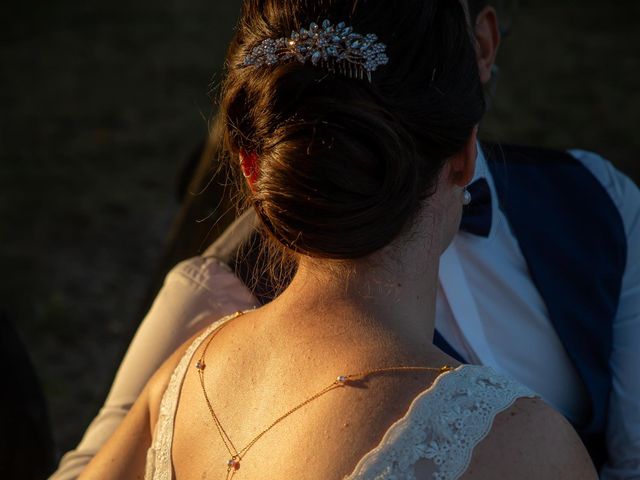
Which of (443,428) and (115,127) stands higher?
(443,428)

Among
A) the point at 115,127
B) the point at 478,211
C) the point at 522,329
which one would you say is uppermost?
the point at 478,211

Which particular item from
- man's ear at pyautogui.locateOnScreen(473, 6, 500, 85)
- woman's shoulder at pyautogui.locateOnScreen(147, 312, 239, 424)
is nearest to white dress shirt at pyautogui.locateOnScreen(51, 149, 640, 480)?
man's ear at pyautogui.locateOnScreen(473, 6, 500, 85)

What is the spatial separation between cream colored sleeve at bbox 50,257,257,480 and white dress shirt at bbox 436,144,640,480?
1.59 ft

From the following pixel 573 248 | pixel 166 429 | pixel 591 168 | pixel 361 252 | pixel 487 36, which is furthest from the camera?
pixel 591 168

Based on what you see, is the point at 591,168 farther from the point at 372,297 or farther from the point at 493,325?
the point at 372,297

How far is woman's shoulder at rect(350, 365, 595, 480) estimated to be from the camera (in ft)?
4.10

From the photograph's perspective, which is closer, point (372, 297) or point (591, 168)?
point (372, 297)

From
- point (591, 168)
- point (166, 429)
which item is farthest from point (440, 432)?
point (591, 168)

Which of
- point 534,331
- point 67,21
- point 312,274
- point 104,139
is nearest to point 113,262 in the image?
point 104,139

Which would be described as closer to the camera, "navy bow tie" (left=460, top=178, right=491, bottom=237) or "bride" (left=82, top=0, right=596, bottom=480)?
"bride" (left=82, top=0, right=596, bottom=480)

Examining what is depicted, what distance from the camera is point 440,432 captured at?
1271 millimetres

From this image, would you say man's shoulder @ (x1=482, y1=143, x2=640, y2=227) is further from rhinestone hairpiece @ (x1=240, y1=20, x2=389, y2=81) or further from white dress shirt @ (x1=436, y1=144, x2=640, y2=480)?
rhinestone hairpiece @ (x1=240, y1=20, x2=389, y2=81)

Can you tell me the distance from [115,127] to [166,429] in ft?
17.1

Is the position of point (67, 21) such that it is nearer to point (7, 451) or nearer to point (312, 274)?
point (7, 451)
